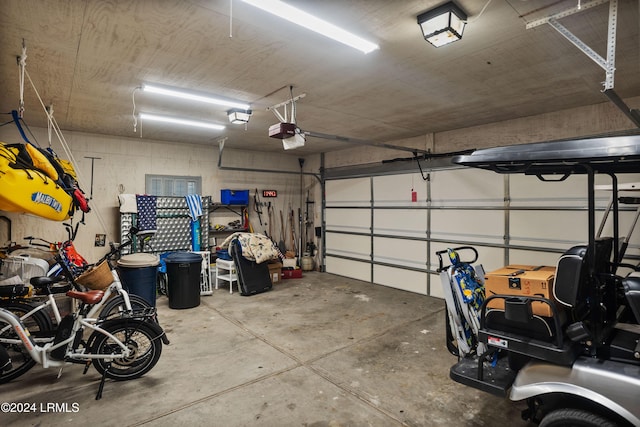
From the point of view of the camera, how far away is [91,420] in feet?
7.72

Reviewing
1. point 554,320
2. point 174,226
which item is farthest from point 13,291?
point 554,320

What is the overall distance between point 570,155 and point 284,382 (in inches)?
104

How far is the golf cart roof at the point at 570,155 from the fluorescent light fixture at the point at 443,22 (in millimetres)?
837

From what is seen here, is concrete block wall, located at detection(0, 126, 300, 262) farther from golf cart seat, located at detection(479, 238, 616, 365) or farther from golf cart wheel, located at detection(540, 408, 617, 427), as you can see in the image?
golf cart wheel, located at detection(540, 408, 617, 427)

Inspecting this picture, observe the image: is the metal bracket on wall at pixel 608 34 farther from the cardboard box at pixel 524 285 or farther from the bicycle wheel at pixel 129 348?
the bicycle wheel at pixel 129 348

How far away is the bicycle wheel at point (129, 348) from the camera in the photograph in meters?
2.76

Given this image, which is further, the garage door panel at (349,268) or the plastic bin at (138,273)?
the garage door panel at (349,268)

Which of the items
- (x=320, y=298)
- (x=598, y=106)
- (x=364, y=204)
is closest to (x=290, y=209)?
(x=364, y=204)

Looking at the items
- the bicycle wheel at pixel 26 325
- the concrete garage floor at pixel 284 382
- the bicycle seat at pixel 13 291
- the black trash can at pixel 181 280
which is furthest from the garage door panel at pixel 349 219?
the bicycle seat at pixel 13 291

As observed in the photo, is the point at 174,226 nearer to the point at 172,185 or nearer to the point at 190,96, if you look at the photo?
the point at 172,185

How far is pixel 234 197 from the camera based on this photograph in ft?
22.9

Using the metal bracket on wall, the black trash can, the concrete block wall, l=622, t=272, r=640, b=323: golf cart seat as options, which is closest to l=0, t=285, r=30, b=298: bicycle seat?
the black trash can

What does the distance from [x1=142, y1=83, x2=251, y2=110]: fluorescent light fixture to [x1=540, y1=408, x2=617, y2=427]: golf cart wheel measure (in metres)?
3.94

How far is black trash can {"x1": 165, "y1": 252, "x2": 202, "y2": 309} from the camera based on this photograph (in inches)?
193
